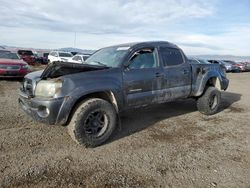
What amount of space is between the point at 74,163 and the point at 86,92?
1.17 metres

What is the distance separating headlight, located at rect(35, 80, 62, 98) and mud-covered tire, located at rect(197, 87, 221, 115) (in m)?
4.10

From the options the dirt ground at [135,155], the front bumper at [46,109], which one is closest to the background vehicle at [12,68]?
the dirt ground at [135,155]

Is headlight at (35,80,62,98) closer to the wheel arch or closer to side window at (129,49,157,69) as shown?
the wheel arch

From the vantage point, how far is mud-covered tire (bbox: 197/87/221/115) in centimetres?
700

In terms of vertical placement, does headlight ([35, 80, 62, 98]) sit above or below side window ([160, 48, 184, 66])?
below

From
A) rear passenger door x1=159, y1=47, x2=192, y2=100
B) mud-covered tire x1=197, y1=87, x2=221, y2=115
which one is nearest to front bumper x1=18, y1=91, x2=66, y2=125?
rear passenger door x1=159, y1=47, x2=192, y2=100

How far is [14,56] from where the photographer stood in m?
14.2

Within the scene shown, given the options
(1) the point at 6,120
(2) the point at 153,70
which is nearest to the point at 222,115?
(2) the point at 153,70

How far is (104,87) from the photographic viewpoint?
4723mm

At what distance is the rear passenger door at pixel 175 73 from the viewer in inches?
232

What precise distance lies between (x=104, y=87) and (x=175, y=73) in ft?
6.66

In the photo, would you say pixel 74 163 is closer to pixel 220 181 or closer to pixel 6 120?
pixel 220 181

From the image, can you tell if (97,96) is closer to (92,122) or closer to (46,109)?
(92,122)

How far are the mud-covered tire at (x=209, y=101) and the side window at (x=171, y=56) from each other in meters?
1.27
